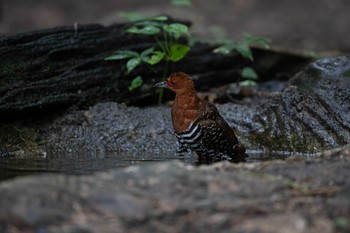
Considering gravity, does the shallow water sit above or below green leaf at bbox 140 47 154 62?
below

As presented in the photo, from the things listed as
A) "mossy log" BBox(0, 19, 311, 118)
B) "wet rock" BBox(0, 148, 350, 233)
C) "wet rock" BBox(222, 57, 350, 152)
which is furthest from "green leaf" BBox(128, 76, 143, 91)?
"wet rock" BBox(0, 148, 350, 233)

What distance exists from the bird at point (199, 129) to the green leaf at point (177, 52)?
948 millimetres

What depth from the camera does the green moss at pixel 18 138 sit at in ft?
22.1

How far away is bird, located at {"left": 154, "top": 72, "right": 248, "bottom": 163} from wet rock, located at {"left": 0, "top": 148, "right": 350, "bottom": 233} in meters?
2.66

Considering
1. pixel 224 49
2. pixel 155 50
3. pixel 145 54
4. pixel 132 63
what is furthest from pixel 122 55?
pixel 224 49

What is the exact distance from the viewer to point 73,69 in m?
7.38

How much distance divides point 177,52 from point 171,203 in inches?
179

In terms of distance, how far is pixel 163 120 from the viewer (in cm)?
737

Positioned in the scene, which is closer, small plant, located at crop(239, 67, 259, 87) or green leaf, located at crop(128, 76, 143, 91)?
green leaf, located at crop(128, 76, 143, 91)

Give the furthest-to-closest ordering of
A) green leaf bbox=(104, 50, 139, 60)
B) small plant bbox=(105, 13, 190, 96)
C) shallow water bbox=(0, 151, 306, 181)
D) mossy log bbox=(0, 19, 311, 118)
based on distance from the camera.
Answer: green leaf bbox=(104, 50, 139, 60)
small plant bbox=(105, 13, 190, 96)
mossy log bbox=(0, 19, 311, 118)
shallow water bbox=(0, 151, 306, 181)

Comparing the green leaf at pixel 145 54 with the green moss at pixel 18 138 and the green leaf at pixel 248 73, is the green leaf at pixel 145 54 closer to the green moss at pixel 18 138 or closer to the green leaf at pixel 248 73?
the green moss at pixel 18 138

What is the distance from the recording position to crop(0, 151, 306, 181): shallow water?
544 centimetres

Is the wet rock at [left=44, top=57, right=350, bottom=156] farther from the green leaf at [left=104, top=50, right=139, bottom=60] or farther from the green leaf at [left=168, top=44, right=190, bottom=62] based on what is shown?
the green leaf at [left=168, top=44, right=190, bottom=62]

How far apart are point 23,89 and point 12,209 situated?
155 inches
